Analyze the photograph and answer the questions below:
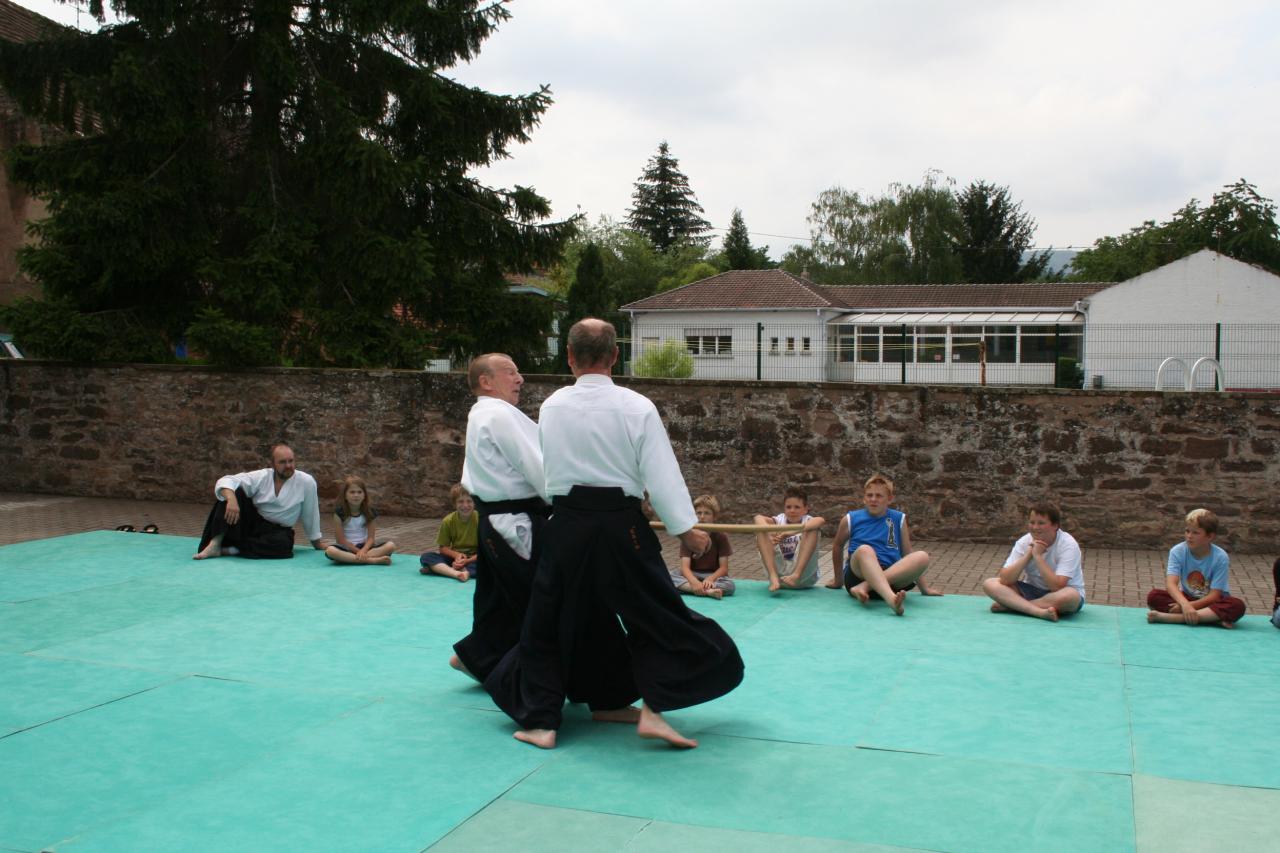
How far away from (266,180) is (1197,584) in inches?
529

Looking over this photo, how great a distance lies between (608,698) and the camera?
5.31m

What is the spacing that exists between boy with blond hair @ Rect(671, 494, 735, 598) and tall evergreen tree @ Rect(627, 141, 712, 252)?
62.0 meters

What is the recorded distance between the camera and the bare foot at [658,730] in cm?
488

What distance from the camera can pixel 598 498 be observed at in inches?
193

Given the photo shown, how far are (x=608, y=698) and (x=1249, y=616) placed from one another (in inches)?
209

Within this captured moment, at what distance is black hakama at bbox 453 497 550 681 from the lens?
527 cm

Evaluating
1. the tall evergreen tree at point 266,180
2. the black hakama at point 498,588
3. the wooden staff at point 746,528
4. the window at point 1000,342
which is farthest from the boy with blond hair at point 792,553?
the window at point 1000,342

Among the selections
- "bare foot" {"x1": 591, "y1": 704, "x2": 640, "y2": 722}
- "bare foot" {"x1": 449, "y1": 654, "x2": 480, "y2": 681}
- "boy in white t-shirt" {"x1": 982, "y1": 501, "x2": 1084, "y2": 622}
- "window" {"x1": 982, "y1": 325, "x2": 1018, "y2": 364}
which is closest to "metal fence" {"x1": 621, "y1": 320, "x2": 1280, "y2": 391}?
"boy in white t-shirt" {"x1": 982, "y1": 501, "x2": 1084, "y2": 622}

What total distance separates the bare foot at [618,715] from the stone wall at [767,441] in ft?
24.2

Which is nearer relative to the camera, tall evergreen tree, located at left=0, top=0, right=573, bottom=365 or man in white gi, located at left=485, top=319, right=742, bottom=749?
man in white gi, located at left=485, top=319, right=742, bottom=749

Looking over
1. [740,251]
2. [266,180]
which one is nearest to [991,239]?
[740,251]

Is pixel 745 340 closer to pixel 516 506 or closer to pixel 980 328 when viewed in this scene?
pixel 980 328

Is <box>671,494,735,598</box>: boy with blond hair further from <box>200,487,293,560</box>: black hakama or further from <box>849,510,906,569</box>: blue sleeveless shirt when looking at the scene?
<box>200,487,293,560</box>: black hakama

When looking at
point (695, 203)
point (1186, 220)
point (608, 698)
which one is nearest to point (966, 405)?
point (608, 698)
